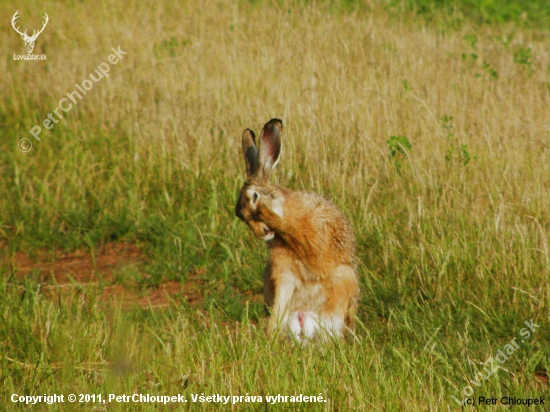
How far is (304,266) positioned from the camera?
4703 millimetres

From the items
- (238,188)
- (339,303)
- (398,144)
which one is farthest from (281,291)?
(398,144)

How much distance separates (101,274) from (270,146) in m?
2.04

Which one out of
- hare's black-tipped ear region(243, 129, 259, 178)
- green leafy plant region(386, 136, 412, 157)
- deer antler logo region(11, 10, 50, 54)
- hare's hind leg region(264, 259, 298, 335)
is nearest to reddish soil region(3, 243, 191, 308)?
hare's hind leg region(264, 259, 298, 335)

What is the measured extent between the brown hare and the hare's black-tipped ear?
142 mm

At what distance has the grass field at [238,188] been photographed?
13.6 ft

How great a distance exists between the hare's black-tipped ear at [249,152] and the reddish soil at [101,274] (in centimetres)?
106

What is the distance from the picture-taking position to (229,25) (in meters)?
9.98

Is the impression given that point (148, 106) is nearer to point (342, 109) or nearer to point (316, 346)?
point (342, 109)

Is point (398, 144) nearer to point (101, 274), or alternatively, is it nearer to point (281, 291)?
point (281, 291)

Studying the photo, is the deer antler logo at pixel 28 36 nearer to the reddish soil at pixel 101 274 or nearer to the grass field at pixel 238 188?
the grass field at pixel 238 188

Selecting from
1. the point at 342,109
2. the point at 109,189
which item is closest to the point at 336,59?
the point at 342,109

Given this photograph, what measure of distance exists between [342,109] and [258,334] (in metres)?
3.16

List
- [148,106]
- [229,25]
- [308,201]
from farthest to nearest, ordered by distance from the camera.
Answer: [229,25] → [148,106] → [308,201]

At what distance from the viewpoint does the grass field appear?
4145mm
